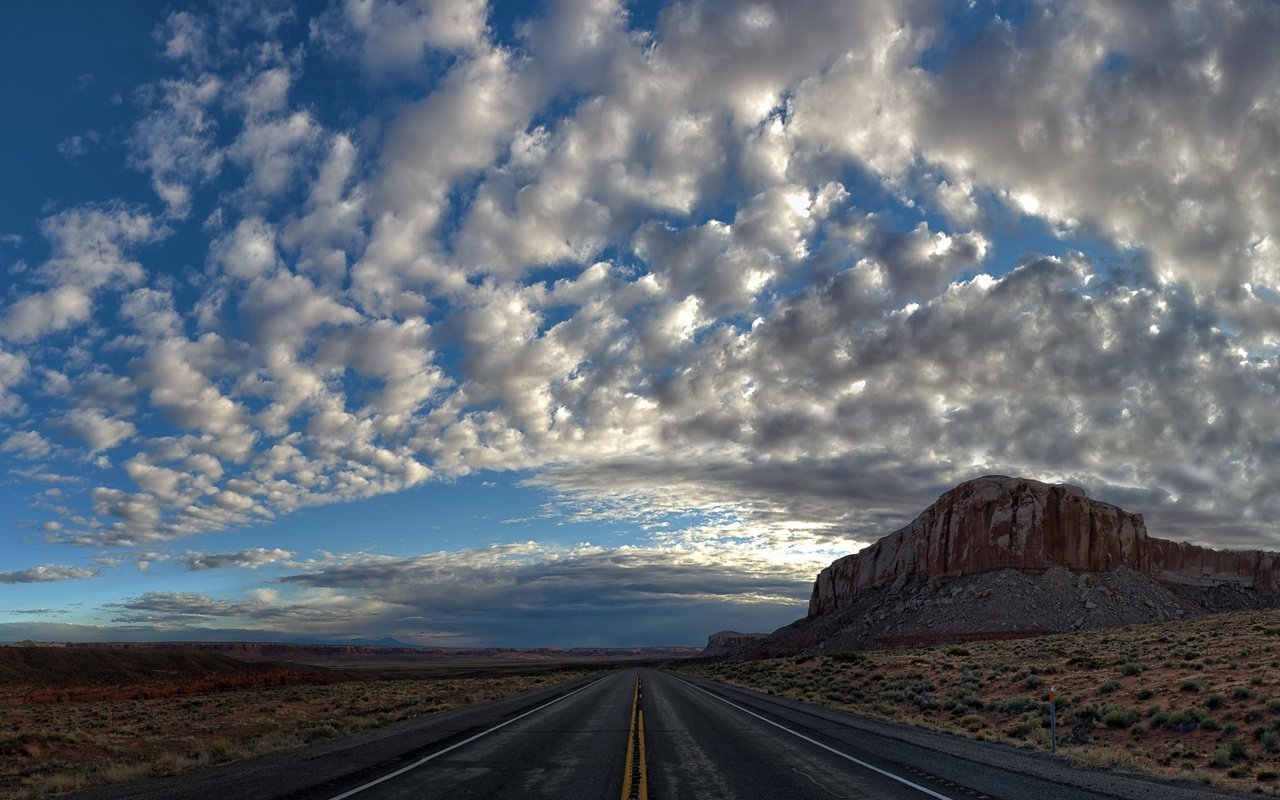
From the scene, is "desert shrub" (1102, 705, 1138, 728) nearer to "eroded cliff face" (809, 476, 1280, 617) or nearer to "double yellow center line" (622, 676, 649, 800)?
"double yellow center line" (622, 676, 649, 800)

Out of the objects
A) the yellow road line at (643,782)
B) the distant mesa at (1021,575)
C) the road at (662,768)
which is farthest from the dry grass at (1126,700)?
the distant mesa at (1021,575)

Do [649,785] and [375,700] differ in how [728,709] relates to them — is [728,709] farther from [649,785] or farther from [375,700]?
[375,700]

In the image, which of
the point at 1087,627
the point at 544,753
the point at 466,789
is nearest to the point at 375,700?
the point at 544,753

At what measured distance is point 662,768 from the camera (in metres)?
13.6

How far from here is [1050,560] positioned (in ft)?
353

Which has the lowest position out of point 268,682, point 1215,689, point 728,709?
point 268,682

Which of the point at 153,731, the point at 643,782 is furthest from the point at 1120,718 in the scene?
the point at 153,731

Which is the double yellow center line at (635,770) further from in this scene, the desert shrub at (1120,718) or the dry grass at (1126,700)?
the desert shrub at (1120,718)

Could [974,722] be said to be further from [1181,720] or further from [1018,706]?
[1181,720]

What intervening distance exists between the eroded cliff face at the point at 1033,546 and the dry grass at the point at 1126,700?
232 feet

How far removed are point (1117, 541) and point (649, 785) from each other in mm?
129008

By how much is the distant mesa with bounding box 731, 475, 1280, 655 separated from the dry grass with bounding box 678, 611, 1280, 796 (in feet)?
186

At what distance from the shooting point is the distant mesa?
96375 mm

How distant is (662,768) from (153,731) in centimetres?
2760
